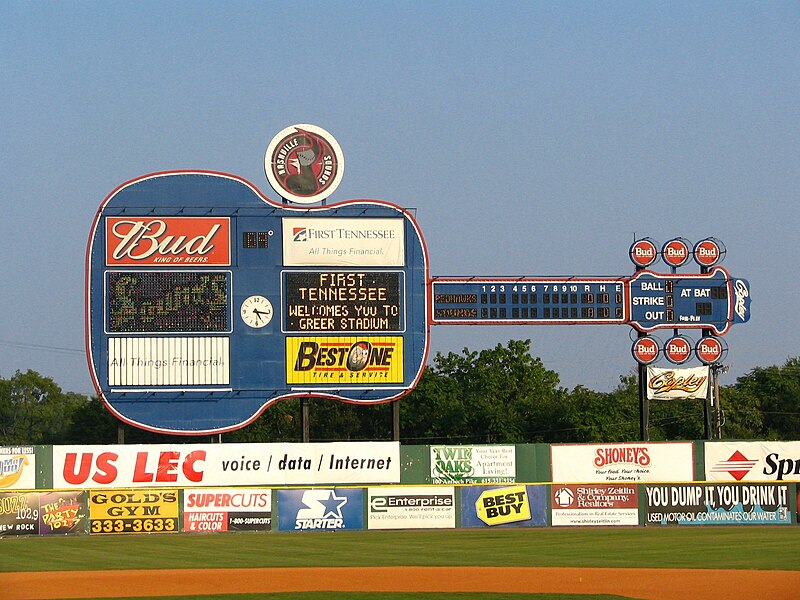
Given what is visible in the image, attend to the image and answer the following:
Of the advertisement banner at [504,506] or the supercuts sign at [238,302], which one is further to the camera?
the advertisement banner at [504,506]

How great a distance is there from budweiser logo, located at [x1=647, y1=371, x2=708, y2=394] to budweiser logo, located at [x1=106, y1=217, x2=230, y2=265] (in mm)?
13929

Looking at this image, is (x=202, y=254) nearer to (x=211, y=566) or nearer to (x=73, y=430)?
(x=211, y=566)

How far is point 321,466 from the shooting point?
121ft

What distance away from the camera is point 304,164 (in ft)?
121

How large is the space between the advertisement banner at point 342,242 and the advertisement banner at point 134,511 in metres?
7.75

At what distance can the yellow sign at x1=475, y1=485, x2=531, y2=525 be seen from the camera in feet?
121

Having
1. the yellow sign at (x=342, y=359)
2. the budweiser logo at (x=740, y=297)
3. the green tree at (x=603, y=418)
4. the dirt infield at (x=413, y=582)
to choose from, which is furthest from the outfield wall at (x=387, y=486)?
the green tree at (x=603, y=418)

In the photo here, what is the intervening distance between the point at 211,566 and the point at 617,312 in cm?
1740

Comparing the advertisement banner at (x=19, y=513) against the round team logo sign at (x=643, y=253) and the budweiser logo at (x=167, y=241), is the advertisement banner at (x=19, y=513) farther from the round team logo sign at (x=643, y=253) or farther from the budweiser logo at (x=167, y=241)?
the round team logo sign at (x=643, y=253)

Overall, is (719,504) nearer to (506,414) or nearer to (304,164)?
(304,164)

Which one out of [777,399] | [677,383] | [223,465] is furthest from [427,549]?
[777,399]

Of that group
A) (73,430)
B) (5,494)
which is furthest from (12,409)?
(5,494)

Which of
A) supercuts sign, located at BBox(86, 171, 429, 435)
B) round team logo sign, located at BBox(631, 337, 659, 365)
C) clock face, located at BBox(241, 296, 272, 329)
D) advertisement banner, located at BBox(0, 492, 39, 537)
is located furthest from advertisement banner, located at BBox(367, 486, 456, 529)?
advertisement banner, located at BBox(0, 492, 39, 537)

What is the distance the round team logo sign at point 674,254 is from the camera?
38688mm
